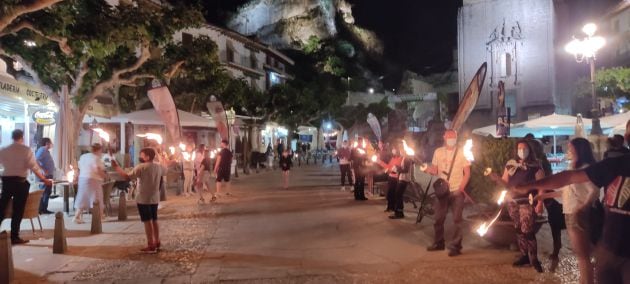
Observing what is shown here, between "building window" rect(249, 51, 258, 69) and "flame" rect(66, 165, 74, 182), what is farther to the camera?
"building window" rect(249, 51, 258, 69)

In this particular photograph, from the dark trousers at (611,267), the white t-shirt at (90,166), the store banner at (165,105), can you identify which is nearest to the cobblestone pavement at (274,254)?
the white t-shirt at (90,166)

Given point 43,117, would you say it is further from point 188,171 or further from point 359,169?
point 359,169

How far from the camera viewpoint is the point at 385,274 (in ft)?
22.3

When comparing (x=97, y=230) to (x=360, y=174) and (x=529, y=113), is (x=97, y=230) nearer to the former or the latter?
(x=360, y=174)

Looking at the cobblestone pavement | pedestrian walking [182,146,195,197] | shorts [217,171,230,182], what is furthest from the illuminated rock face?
the cobblestone pavement

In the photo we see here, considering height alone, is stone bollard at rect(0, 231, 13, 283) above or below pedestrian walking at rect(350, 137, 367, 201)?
below

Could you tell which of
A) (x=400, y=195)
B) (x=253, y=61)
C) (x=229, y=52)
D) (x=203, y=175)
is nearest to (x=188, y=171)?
(x=203, y=175)

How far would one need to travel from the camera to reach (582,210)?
5.44 metres

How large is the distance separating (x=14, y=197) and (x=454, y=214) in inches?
282

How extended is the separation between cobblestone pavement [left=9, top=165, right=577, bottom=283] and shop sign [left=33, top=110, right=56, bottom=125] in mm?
4511

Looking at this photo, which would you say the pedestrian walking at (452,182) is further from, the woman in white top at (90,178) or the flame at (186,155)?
the flame at (186,155)

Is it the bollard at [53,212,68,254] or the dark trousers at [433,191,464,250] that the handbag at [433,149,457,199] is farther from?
the bollard at [53,212,68,254]

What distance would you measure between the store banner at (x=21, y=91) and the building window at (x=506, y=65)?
37399 mm

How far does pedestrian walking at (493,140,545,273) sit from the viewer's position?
21.8ft
